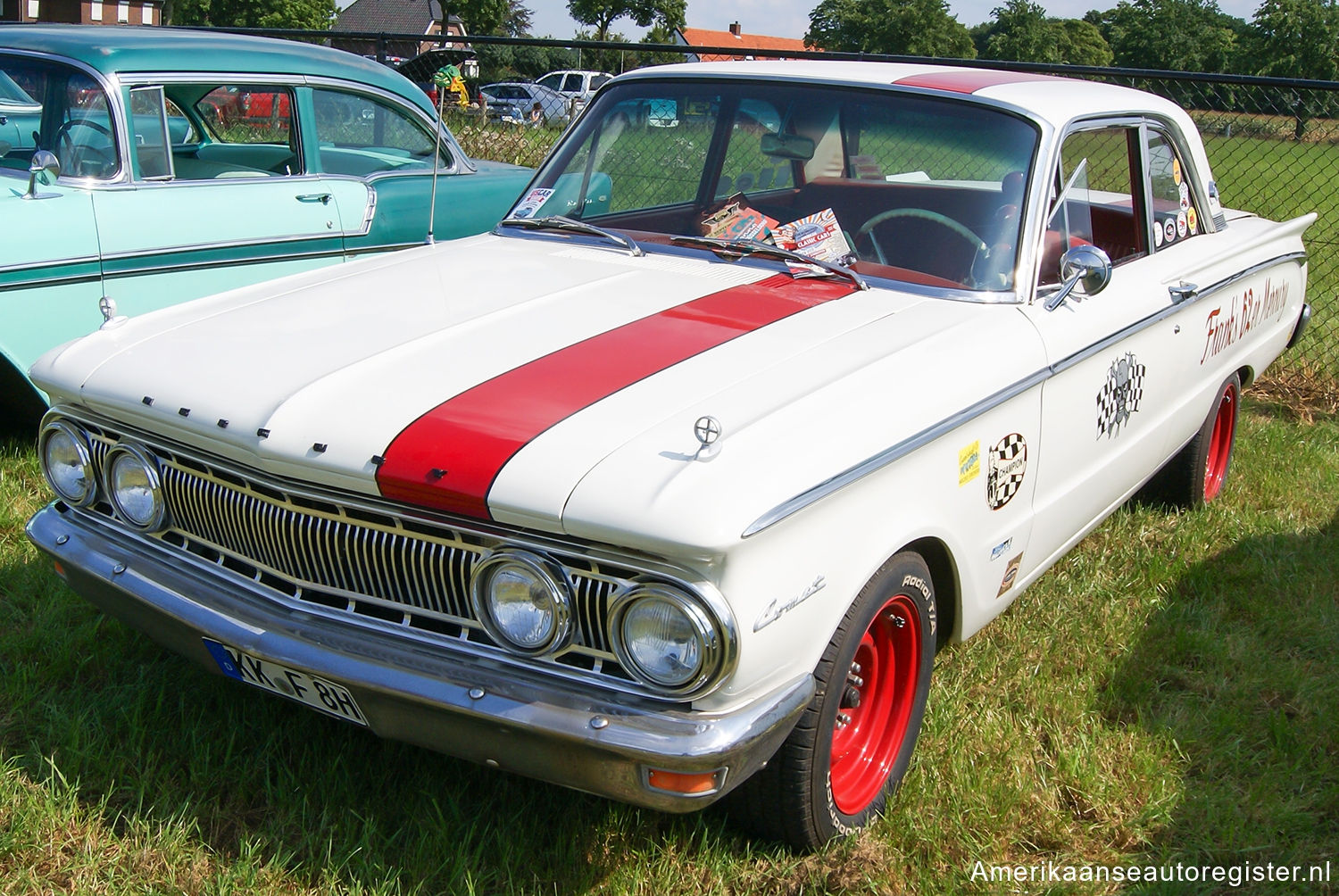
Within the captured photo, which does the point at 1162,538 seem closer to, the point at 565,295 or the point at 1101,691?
the point at 1101,691

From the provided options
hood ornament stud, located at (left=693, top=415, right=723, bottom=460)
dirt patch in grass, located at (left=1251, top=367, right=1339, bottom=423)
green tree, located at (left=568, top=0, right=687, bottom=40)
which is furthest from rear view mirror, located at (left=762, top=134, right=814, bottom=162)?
green tree, located at (left=568, top=0, right=687, bottom=40)

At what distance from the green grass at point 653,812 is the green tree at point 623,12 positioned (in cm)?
5740

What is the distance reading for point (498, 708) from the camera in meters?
2.15

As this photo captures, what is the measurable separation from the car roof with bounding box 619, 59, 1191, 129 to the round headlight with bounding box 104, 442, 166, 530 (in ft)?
6.90

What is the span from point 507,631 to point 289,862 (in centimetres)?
83

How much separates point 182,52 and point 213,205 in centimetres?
71

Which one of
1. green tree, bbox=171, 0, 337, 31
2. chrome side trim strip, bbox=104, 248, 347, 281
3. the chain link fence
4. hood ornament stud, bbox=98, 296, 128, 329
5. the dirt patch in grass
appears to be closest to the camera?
hood ornament stud, bbox=98, 296, 128, 329

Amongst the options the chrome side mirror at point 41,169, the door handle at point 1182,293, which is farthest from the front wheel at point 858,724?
the chrome side mirror at point 41,169

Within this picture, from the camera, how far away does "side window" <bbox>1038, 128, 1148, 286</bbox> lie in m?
3.35

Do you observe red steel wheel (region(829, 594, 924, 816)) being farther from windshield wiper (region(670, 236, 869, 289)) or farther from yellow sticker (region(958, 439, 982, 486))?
windshield wiper (region(670, 236, 869, 289))

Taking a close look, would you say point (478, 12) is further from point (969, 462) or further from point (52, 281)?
point (969, 462)

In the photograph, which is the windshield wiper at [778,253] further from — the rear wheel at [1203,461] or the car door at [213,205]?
the car door at [213,205]

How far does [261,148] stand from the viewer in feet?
19.1

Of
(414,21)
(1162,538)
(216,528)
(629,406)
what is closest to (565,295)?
(629,406)
